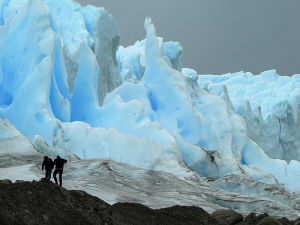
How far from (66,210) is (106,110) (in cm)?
1370

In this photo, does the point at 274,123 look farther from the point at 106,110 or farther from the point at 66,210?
the point at 66,210

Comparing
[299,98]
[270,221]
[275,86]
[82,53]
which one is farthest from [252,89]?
[270,221]

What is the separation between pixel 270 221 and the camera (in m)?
10.9

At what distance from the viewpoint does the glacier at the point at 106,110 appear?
60.4ft

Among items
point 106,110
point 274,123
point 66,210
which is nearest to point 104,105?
point 106,110

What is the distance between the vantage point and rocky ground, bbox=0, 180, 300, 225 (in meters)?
7.79

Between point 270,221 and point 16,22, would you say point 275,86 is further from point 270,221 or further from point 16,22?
point 270,221

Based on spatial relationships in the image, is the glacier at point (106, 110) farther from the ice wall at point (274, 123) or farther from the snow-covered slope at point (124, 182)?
the ice wall at point (274, 123)

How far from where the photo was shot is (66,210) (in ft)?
27.9

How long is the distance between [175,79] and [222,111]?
4041 millimetres

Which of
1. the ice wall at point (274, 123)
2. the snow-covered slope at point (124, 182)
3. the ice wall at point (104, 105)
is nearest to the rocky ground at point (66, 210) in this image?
the snow-covered slope at point (124, 182)

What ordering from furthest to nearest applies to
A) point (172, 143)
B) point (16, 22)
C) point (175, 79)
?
point (175, 79)
point (16, 22)
point (172, 143)

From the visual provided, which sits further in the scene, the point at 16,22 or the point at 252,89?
the point at 252,89

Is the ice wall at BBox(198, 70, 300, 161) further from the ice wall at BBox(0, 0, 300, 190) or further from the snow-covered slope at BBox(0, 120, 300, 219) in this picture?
the snow-covered slope at BBox(0, 120, 300, 219)
